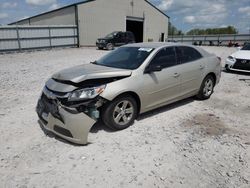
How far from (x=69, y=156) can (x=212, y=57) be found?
4787 mm

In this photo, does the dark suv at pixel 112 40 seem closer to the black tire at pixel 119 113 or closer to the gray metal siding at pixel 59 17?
the gray metal siding at pixel 59 17

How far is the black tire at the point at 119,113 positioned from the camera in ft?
12.9

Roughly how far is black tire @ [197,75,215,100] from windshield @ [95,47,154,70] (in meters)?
2.04

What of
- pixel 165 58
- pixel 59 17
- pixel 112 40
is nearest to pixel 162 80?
pixel 165 58

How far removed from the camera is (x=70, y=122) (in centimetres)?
352

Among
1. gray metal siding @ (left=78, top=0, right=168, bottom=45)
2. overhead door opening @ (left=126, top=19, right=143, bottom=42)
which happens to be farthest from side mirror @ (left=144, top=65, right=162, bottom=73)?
overhead door opening @ (left=126, top=19, right=143, bottom=42)

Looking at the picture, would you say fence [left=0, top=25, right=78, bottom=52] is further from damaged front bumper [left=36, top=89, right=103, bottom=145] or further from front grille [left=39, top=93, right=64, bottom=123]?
damaged front bumper [left=36, top=89, right=103, bottom=145]

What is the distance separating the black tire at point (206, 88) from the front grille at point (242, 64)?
422 centimetres

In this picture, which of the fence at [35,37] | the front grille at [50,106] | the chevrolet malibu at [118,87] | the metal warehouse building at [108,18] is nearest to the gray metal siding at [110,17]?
the metal warehouse building at [108,18]

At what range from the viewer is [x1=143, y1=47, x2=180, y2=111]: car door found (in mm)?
4471

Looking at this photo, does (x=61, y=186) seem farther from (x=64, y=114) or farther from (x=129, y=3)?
(x=129, y=3)

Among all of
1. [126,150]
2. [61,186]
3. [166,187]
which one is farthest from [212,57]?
[61,186]

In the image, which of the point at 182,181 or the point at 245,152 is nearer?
the point at 182,181

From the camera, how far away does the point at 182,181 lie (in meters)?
2.87
